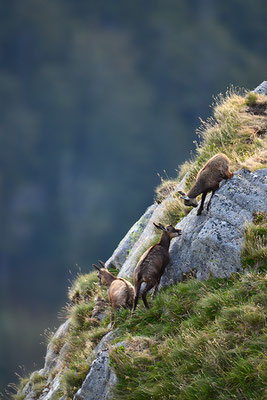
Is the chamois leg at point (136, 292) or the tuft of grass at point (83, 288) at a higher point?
the tuft of grass at point (83, 288)

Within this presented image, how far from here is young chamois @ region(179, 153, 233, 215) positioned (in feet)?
29.5

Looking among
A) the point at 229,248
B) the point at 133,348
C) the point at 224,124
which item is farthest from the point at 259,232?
the point at 224,124

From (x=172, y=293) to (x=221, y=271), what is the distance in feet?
4.23

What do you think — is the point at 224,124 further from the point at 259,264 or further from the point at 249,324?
the point at 249,324

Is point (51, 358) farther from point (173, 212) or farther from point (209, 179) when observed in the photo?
point (209, 179)

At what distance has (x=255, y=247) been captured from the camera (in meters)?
7.49

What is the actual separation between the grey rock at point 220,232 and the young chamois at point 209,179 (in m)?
0.25

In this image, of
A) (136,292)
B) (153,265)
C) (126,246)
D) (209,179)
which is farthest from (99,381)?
(126,246)

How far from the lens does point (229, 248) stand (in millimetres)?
7926

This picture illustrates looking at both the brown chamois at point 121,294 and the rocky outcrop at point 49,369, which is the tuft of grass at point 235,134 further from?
the rocky outcrop at point 49,369

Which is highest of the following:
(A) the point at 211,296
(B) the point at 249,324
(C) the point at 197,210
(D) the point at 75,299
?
(D) the point at 75,299

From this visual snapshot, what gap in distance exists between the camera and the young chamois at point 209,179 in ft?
29.5

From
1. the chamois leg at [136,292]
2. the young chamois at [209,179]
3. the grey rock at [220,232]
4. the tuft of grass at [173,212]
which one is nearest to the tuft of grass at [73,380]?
the chamois leg at [136,292]

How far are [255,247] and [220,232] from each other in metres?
1.00
